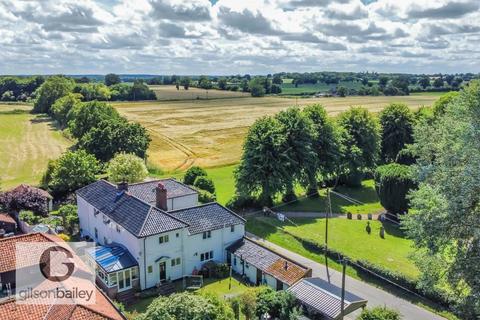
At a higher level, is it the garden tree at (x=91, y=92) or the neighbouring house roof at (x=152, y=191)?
the garden tree at (x=91, y=92)

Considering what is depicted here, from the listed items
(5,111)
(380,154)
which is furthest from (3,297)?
(5,111)

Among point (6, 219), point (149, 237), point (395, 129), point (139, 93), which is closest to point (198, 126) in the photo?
point (395, 129)

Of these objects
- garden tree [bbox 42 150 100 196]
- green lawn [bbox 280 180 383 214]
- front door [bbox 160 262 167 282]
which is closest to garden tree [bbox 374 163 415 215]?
Answer: green lawn [bbox 280 180 383 214]

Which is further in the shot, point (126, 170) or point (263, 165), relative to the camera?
point (126, 170)

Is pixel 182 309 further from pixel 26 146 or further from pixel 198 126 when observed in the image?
pixel 198 126

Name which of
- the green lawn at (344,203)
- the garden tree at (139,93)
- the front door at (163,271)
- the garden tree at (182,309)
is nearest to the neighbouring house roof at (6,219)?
the front door at (163,271)

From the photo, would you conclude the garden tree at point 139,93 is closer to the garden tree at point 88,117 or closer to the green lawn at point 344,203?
the garden tree at point 88,117

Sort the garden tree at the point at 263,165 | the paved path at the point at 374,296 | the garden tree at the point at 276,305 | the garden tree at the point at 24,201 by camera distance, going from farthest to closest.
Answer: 1. the garden tree at the point at 263,165
2. the garden tree at the point at 24,201
3. the paved path at the point at 374,296
4. the garden tree at the point at 276,305
